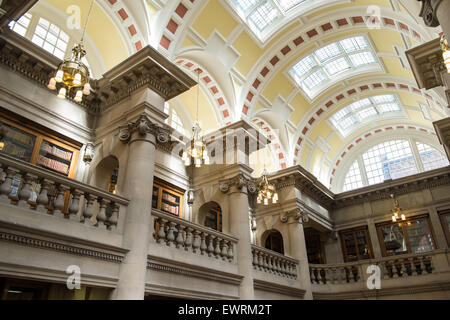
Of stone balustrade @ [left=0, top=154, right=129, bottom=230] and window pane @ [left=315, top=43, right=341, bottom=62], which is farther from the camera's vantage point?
window pane @ [left=315, top=43, right=341, bottom=62]

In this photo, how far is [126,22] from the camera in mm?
8984

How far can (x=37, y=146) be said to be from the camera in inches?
307

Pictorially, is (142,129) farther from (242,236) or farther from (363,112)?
(363,112)

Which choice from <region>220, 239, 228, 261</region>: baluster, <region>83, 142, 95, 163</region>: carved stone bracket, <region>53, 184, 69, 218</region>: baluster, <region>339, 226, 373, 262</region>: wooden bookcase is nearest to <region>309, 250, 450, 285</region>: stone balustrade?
<region>339, 226, 373, 262</region>: wooden bookcase

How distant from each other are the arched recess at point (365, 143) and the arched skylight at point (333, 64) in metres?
4.14

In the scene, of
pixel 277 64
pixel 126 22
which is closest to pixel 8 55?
pixel 126 22

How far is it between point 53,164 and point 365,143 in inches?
588

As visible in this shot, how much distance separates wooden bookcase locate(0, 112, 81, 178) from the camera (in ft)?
24.3

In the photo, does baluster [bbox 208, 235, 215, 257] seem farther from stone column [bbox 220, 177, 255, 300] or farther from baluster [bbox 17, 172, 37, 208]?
baluster [bbox 17, 172, 37, 208]

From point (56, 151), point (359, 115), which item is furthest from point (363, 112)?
point (56, 151)

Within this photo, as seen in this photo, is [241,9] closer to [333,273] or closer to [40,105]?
[40,105]

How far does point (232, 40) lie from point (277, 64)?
244cm

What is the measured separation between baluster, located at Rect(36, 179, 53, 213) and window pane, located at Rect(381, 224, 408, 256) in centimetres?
1253

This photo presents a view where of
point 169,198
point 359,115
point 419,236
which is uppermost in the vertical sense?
point 359,115
